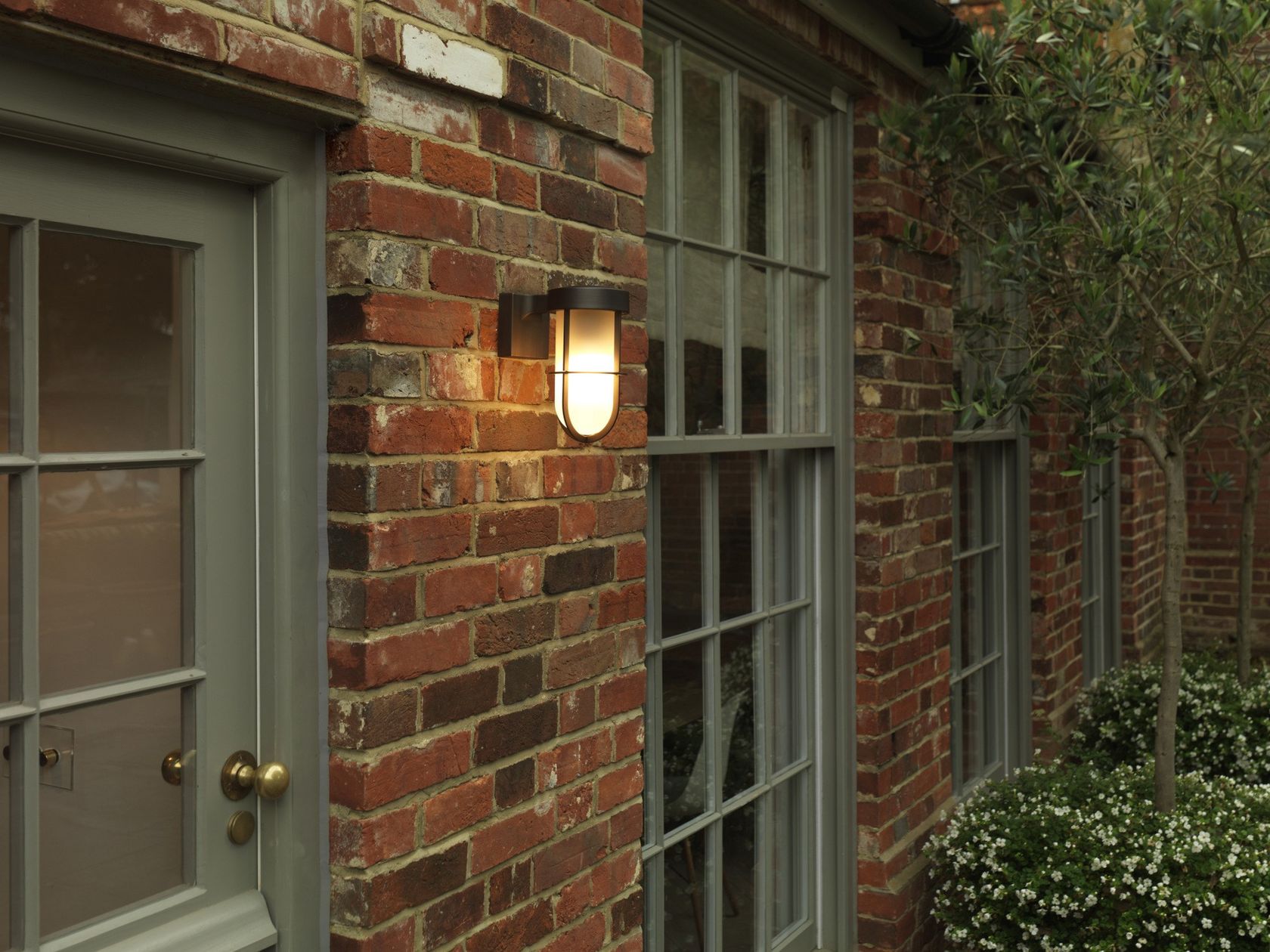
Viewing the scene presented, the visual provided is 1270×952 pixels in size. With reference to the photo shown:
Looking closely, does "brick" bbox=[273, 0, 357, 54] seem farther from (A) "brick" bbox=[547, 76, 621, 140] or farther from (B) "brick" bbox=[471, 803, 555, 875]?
(B) "brick" bbox=[471, 803, 555, 875]

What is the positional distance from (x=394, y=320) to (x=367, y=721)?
25.2 inches

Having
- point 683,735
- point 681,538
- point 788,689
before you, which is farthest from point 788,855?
point 681,538

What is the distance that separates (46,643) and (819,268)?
2.73 meters

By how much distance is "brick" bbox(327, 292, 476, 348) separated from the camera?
6.55 ft

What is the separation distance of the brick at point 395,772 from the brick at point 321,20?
3.68 feet

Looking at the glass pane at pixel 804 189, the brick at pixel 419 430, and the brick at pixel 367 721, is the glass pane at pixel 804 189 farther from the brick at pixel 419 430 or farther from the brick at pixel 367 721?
the brick at pixel 367 721

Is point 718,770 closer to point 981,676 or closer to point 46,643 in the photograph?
point 46,643

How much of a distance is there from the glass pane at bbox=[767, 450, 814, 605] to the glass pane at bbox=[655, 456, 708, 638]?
0.46m

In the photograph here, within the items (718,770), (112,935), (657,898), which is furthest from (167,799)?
(718,770)

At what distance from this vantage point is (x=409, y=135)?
6.82ft

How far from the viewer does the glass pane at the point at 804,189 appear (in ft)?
12.5

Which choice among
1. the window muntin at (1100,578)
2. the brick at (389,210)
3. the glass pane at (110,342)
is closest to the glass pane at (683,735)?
the brick at (389,210)

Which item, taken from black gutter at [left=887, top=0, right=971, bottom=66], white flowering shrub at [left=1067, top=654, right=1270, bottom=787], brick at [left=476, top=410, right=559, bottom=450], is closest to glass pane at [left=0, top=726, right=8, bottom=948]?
brick at [left=476, top=410, right=559, bottom=450]

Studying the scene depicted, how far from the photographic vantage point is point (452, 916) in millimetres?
2143
